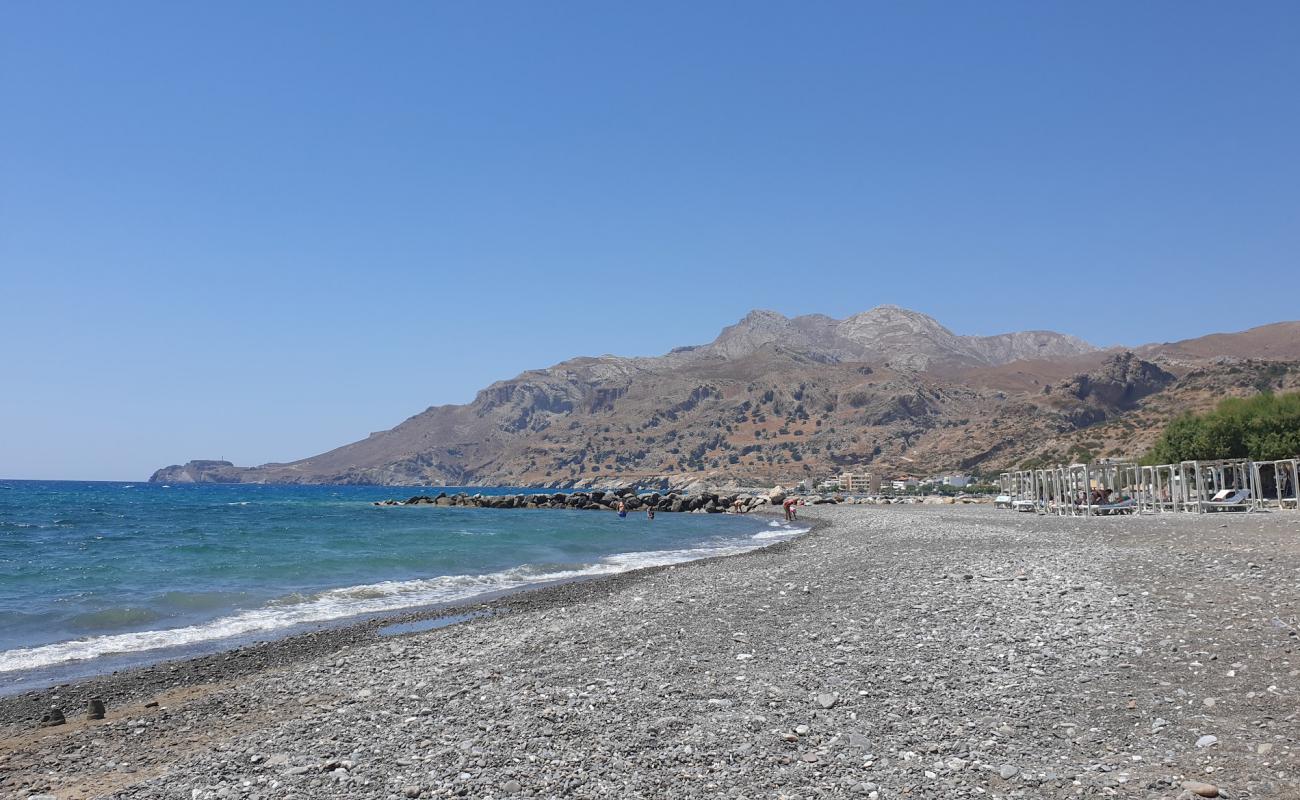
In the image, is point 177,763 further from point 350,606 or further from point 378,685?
point 350,606

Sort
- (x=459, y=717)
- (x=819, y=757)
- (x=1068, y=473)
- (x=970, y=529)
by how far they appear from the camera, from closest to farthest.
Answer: (x=819, y=757) < (x=459, y=717) < (x=970, y=529) < (x=1068, y=473)

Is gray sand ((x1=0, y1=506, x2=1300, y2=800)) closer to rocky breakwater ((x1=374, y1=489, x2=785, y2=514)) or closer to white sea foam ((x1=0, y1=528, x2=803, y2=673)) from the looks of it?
white sea foam ((x1=0, y1=528, x2=803, y2=673))

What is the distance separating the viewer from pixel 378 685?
1179 centimetres

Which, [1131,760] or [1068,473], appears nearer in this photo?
[1131,760]

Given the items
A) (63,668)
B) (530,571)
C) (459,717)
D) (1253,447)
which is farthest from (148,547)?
(1253,447)

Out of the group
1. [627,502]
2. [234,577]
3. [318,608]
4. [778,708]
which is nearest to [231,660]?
[318,608]

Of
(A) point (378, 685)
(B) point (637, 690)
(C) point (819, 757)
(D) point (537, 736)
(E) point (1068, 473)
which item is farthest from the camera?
(E) point (1068, 473)

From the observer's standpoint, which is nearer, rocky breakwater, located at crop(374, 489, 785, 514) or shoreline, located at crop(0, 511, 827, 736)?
shoreline, located at crop(0, 511, 827, 736)

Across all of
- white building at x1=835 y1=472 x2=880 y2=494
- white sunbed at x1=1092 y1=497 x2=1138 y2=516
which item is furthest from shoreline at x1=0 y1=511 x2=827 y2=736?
white building at x1=835 y1=472 x2=880 y2=494

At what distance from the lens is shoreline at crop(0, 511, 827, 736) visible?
12.2m

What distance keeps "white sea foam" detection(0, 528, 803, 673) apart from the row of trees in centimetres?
4223

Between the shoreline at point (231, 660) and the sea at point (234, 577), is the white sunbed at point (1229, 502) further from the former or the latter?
the shoreline at point (231, 660)

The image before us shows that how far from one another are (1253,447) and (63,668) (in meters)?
62.8

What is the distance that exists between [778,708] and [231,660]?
33.8 feet
